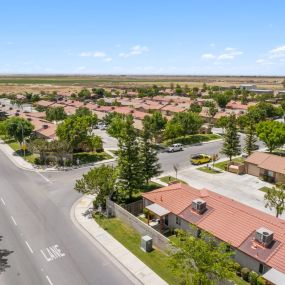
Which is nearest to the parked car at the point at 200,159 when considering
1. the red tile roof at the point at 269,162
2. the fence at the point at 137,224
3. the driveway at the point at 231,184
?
the driveway at the point at 231,184

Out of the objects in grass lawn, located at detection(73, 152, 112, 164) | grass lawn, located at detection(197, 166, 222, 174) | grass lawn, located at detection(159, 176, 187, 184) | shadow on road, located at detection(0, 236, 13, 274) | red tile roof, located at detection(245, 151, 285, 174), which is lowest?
grass lawn, located at detection(197, 166, 222, 174)

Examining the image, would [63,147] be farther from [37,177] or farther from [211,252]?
[211,252]

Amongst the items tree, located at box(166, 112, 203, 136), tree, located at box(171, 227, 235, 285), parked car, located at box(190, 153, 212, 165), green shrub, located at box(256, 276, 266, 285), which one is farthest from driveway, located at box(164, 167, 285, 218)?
tree, located at box(171, 227, 235, 285)

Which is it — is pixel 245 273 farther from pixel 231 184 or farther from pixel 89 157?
pixel 89 157

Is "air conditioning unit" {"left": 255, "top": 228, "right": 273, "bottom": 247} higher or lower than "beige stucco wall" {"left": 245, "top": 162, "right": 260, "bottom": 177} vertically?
higher

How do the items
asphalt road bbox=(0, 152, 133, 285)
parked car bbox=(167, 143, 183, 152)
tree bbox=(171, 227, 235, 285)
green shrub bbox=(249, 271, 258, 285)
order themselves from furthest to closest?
parked car bbox=(167, 143, 183, 152), asphalt road bbox=(0, 152, 133, 285), green shrub bbox=(249, 271, 258, 285), tree bbox=(171, 227, 235, 285)

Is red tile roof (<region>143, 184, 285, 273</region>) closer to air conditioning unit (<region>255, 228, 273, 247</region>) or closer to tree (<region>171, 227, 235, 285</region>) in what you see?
air conditioning unit (<region>255, 228, 273, 247</region>)

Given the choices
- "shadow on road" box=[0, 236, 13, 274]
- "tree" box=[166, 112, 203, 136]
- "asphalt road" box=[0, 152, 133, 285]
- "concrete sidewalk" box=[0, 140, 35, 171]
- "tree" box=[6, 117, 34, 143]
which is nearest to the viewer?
"asphalt road" box=[0, 152, 133, 285]
